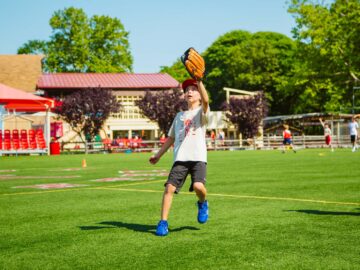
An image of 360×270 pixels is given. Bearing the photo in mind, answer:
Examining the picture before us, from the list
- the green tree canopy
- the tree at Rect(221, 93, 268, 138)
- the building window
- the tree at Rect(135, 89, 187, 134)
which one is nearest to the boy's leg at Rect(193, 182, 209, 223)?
the tree at Rect(135, 89, 187, 134)

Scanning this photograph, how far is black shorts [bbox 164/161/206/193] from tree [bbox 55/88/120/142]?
4609 cm

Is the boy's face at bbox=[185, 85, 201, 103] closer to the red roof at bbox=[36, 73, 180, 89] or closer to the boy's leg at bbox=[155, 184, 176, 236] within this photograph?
the boy's leg at bbox=[155, 184, 176, 236]

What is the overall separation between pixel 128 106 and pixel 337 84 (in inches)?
1065

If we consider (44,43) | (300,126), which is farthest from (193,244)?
(44,43)

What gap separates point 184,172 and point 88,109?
4639 centimetres

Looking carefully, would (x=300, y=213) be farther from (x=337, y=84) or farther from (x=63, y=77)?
(x=63, y=77)

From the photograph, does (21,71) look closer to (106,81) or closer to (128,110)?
(106,81)

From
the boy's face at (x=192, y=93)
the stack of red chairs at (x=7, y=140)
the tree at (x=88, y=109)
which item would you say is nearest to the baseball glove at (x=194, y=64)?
the boy's face at (x=192, y=93)

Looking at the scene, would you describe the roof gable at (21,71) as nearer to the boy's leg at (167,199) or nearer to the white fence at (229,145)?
the white fence at (229,145)

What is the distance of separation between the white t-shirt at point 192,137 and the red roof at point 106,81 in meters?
63.3

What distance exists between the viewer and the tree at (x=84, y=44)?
255 ft

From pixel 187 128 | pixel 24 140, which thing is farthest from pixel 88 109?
pixel 187 128

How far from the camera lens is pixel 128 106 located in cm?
7331

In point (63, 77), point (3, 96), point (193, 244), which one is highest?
point (63, 77)
